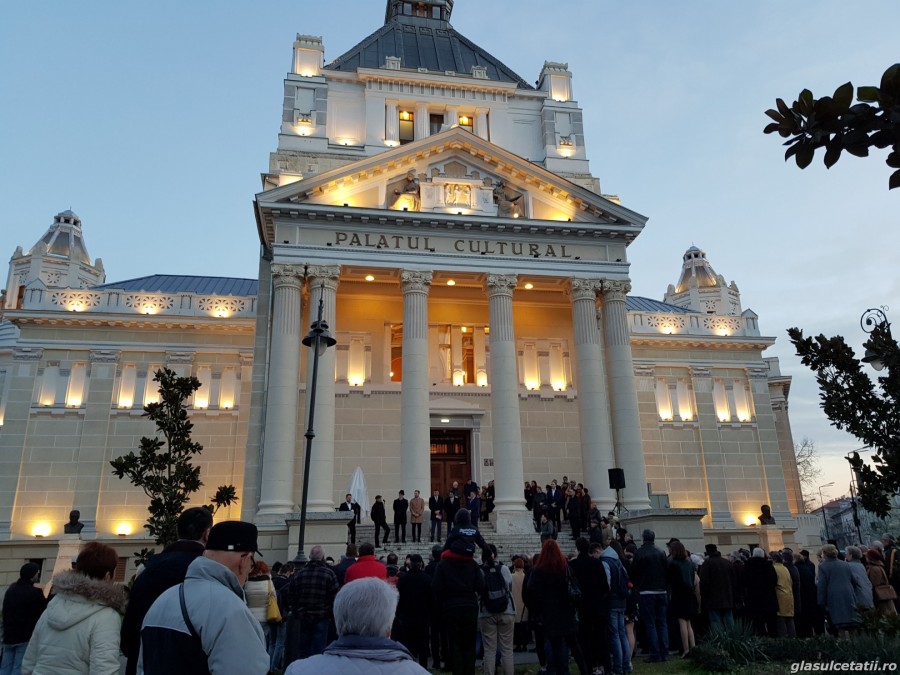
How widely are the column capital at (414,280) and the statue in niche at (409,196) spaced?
2.94 m

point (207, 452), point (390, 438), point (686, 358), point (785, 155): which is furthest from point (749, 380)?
point (785, 155)

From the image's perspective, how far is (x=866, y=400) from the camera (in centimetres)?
838

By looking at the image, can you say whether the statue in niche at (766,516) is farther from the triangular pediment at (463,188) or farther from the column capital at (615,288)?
the triangular pediment at (463,188)

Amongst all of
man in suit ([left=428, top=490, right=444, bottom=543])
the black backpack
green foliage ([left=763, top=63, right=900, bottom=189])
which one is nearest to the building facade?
man in suit ([left=428, top=490, right=444, bottom=543])

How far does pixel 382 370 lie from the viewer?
3147cm

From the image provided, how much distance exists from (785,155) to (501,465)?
2293 cm

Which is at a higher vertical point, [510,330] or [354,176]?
[354,176]

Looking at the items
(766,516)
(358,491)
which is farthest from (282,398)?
(766,516)

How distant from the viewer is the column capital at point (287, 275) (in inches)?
1060

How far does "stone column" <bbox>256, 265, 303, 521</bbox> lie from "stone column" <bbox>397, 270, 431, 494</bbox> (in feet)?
12.9

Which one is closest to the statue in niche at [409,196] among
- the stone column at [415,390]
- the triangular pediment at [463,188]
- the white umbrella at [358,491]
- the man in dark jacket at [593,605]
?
the triangular pediment at [463,188]

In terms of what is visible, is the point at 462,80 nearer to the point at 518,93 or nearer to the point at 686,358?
the point at 518,93

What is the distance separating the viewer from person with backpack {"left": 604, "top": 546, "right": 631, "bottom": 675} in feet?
34.6

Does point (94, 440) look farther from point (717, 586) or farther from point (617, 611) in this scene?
point (717, 586)
